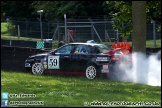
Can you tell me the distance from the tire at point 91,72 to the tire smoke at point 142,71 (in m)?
0.96

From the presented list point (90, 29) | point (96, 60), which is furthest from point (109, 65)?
point (90, 29)

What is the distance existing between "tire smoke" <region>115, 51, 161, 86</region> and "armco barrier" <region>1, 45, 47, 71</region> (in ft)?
19.3

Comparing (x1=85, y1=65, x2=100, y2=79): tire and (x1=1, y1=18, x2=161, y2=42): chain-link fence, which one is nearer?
(x1=85, y1=65, x2=100, y2=79): tire

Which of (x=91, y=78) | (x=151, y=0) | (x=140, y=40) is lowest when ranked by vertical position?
(x=91, y=78)

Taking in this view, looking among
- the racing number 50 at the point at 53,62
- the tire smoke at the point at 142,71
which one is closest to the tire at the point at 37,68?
the racing number 50 at the point at 53,62

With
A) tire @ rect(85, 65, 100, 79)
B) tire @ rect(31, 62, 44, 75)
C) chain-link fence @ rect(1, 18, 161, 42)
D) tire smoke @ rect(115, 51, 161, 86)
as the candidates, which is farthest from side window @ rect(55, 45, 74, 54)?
chain-link fence @ rect(1, 18, 161, 42)

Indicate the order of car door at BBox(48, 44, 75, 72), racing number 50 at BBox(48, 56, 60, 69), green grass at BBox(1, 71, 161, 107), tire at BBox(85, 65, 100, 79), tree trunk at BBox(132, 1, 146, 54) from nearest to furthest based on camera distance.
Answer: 1. green grass at BBox(1, 71, 161, 107)
2. tree trunk at BBox(132, 1, 146, 54)
3. tire at BBox(85, 65, 100, 79)
4. car door at BBox(48, 44, 75, 72)
5. racing number 50 at BBox(48, 56, 60, 69)

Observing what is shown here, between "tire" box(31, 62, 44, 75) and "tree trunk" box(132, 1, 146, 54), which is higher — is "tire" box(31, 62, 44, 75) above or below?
below

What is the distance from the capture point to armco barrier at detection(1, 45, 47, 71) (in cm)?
2012

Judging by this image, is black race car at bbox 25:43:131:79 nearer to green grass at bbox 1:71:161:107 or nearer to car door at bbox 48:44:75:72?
car door at bbox 48:44:75:72

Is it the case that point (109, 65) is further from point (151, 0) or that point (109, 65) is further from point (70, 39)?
point (70, 39)

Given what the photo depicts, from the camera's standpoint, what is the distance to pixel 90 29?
2734 centimetres

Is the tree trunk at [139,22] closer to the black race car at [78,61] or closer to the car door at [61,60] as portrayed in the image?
the black race car at [78,61]

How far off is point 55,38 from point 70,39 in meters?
1.23
